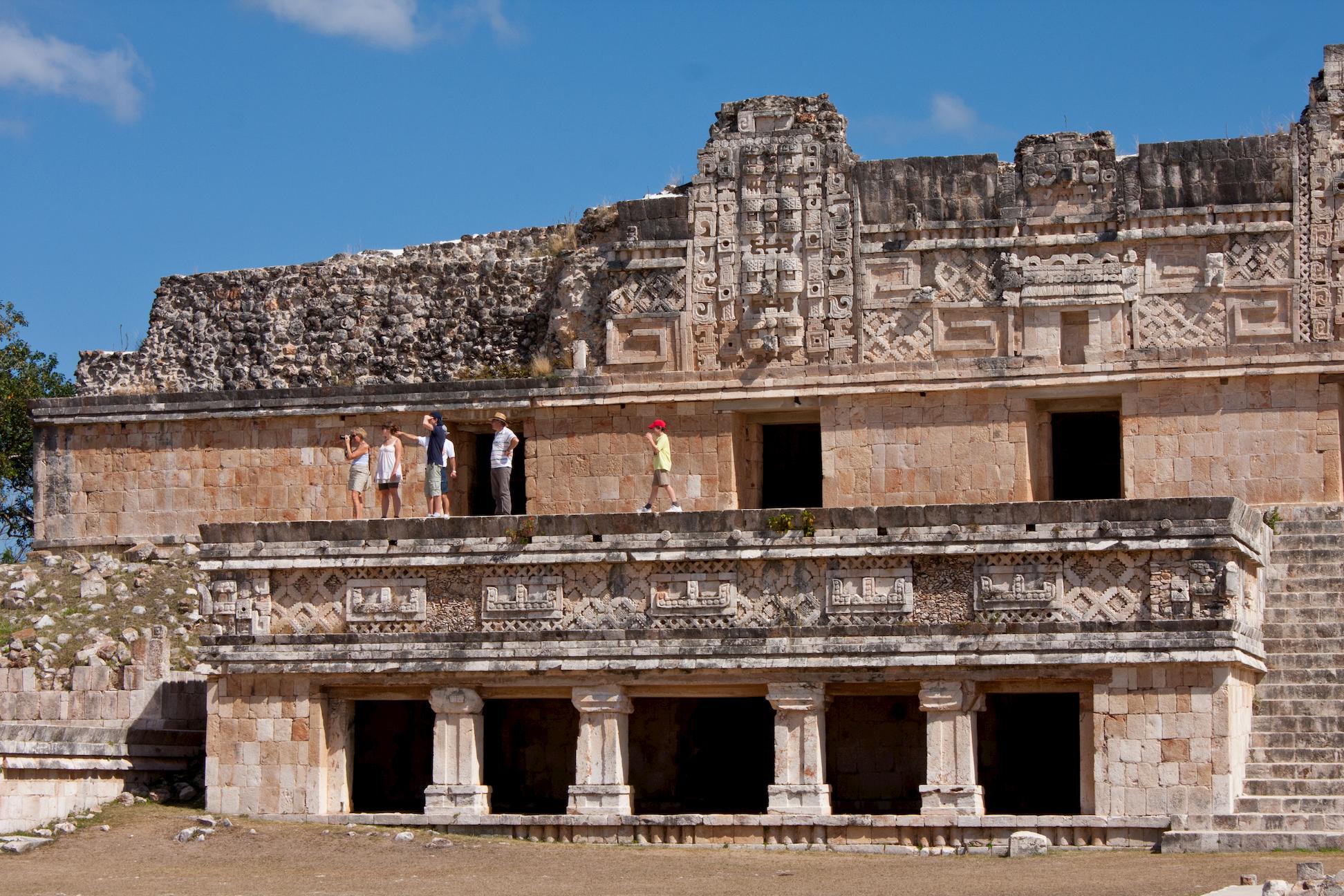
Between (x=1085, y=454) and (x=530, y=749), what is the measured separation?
824 centimetres

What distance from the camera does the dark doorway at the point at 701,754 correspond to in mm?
21984

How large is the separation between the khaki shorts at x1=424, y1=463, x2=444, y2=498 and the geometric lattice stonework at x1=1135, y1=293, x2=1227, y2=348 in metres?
8.14

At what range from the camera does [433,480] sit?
2103cm

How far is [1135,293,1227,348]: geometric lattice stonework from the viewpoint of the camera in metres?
23.2

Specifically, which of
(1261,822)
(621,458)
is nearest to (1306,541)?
(1261,822)

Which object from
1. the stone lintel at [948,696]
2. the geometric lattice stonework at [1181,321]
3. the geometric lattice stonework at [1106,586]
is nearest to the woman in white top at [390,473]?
the stone lintel at [948,696]

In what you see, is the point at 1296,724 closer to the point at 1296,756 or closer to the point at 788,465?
the point at 1296,756

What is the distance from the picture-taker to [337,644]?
19.7 metres

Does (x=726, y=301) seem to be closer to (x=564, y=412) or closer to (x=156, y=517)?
(x=564, y=412)

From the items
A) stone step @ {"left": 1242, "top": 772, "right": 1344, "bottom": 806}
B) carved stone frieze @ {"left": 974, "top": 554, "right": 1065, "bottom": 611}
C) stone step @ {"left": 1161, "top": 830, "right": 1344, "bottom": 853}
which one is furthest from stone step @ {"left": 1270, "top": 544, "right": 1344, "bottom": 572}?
stone step @ {"left": 1161, "top": 830, "right": 1344, "bottom": 853}

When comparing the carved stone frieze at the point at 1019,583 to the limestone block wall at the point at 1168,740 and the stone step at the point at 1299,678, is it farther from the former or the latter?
the stone step at the point at 1299,678

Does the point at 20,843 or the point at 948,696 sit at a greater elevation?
the point at 948,696

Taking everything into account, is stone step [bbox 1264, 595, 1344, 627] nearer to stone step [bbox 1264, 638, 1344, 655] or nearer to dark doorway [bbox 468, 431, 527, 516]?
stone step [bbox 1264, 638, 1344, 655]

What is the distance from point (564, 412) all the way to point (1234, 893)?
1223cm
